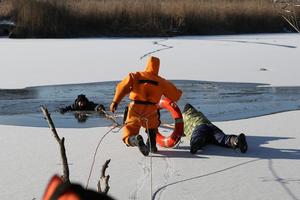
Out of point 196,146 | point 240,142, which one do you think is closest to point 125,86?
point 196,146

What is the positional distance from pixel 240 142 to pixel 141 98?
2.73 ft

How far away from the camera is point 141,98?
4.53m

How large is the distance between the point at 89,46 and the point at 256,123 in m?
8.32

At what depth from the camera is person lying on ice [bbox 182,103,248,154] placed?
4384mm

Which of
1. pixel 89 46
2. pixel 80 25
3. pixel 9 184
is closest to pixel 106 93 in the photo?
pixel 9 184

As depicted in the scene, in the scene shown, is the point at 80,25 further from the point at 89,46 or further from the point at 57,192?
the point at 57,192

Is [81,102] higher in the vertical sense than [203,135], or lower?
lower

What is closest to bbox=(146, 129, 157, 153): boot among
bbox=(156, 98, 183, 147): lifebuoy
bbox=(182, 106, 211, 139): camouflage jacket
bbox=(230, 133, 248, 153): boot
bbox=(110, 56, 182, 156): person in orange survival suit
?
bbox=(110, 56, 182, 156): person in orange survival suit

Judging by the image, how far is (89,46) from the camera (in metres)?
13.4

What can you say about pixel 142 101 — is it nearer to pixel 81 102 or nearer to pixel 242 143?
pixel 242 143

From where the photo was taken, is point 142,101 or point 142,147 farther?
point 142,101

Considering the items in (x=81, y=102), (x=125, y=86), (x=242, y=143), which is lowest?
(x=81, y=102)

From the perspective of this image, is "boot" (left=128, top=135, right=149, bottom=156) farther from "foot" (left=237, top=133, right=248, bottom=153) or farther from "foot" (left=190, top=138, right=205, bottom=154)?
"foot" (left=237, top=133, right=248, bottom=153)

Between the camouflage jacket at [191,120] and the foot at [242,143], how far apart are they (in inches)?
21.1
